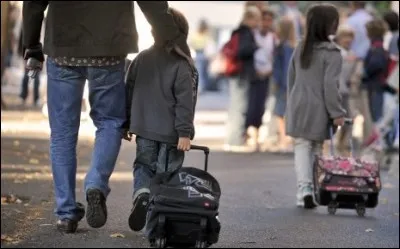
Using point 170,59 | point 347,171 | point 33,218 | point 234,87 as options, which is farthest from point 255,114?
point 170,59

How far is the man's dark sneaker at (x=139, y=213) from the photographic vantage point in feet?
26.9

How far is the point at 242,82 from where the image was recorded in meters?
17.4

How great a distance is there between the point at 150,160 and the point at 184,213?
1.06 m

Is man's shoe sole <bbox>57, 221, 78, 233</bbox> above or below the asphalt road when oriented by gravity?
above

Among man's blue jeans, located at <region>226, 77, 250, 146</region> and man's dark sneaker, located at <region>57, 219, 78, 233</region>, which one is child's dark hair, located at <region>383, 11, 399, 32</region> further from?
man's dark sneaker, located at <region>57, 219, 78, 233</region>

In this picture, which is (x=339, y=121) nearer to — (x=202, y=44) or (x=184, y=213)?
(x=184, y=213)

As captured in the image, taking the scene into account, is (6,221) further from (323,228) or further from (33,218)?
(323,228)

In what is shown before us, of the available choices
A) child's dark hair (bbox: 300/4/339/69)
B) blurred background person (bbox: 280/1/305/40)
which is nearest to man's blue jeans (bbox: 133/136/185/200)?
child's dark hair (bbox: 300/4/339/69)

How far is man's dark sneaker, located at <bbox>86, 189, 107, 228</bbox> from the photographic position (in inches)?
317

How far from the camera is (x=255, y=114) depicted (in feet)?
57.3

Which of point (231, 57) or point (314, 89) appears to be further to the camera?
point (231, 57)

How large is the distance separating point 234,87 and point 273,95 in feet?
4.21

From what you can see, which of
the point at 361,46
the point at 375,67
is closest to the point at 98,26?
the point at 375,67

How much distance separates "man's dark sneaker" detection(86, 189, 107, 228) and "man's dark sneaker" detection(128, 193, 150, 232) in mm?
202
